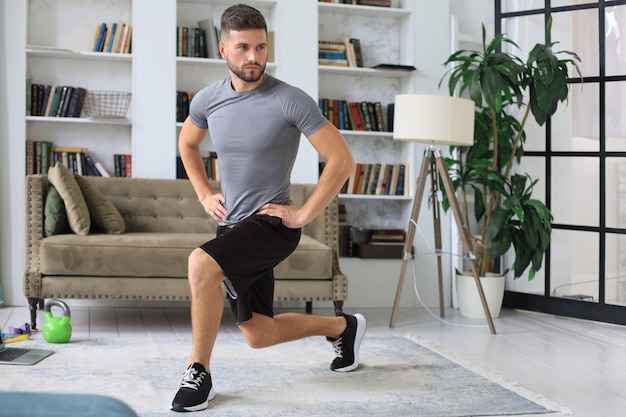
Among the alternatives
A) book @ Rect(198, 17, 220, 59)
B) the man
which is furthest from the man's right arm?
book @ Rect(198, 17, 220, 59)

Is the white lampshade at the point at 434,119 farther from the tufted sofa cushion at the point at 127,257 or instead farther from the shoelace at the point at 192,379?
the shoelace at the point at 192,379

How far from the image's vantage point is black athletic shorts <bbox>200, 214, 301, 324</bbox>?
9.07 ft

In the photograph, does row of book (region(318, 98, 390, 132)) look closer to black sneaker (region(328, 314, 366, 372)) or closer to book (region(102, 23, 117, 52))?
book (region(102, 23, 117, 52))

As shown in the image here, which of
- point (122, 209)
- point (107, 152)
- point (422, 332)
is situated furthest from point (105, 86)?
point (422, 332)

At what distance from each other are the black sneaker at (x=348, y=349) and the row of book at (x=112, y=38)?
272 cm

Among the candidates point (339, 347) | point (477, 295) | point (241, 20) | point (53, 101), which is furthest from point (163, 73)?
point (241, 20)

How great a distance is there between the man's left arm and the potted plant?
7.49 ft

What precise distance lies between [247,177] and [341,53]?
2.98m

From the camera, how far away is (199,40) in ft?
17.8

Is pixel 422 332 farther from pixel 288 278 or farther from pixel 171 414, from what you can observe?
pixel 171 414

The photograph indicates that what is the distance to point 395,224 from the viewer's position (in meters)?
5.92

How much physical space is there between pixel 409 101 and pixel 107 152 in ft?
6.72

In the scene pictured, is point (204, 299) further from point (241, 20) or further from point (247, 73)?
point (241, 20)

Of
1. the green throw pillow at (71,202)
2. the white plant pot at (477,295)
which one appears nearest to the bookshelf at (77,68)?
the green throw pillow at (71,202)
